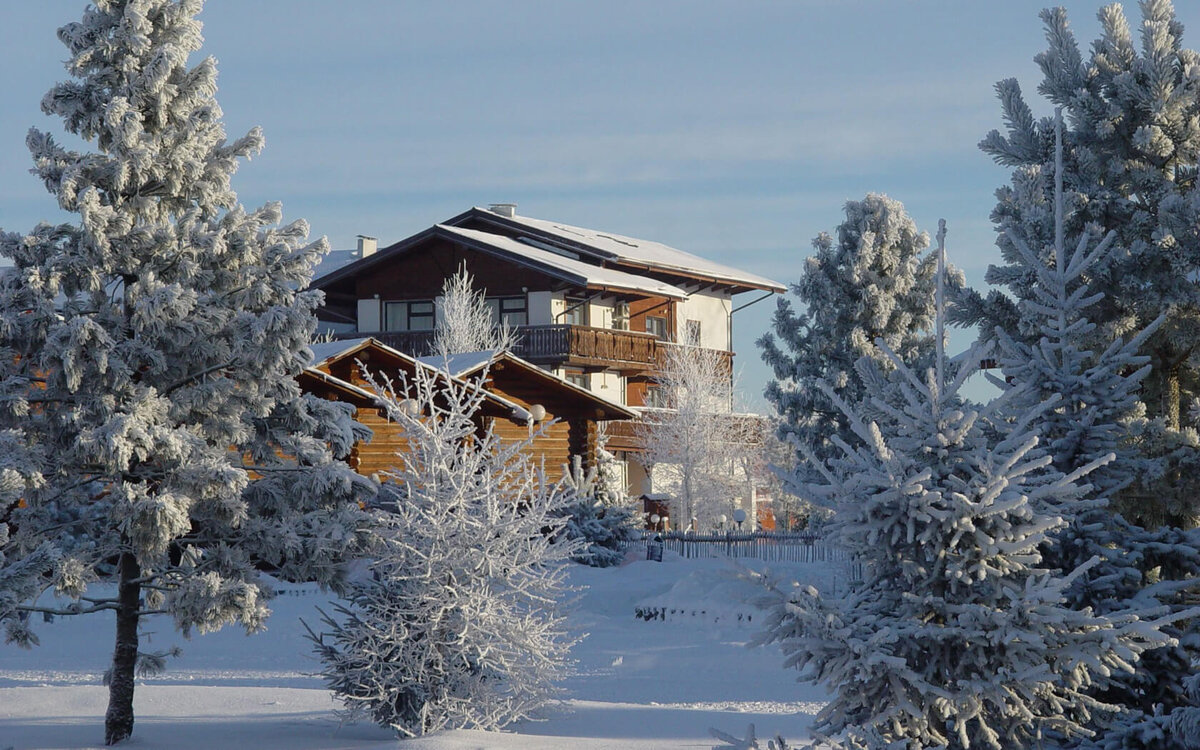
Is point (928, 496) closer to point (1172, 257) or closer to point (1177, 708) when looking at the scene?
point (1177, 708)

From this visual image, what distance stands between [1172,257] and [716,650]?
12149 millimetres

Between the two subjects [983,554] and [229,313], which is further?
[229,313]

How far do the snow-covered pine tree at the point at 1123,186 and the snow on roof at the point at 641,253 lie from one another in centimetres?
3711

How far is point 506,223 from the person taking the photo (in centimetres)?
4972

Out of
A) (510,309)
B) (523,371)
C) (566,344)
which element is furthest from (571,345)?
(523,371)

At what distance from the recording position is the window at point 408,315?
4625cm

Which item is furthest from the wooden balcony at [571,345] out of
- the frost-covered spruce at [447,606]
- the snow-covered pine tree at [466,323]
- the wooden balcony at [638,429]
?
the frost-covered spruce at [447,606]

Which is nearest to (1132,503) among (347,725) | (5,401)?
(347,725)

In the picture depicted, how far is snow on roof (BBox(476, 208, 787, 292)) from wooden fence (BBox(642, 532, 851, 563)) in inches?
710

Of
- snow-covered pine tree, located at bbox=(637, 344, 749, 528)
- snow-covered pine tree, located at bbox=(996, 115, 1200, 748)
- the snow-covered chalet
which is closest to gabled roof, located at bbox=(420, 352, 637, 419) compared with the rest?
the snow-covered chalet

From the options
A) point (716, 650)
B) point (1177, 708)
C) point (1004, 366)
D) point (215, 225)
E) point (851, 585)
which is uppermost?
point (215, 225)

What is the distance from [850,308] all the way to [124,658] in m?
21.2

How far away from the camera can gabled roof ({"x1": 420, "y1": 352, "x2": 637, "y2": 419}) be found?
96.2ft

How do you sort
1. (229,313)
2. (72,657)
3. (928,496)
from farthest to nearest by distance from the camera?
1. (72,657)
2. (229,313)
3. (928,496)
